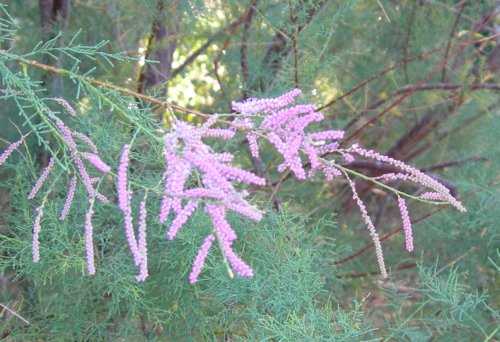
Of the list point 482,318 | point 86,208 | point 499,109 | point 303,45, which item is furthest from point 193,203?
point 499,109

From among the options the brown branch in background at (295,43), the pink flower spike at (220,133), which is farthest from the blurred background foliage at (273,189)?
the pink flower spike at (220,133)

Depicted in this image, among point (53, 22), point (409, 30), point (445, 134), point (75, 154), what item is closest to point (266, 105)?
point (75, 154)

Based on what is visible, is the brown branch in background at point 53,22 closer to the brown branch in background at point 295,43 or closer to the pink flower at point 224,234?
the brown branch in background at point 295,43

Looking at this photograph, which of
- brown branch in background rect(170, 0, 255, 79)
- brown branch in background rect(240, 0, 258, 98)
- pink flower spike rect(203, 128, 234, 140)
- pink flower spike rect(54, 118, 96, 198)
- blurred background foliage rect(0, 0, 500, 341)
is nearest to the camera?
pink flower spike rect(203, 128, 234, 140)

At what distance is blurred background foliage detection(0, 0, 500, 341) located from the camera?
1787 mm

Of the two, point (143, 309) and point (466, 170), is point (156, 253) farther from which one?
point (466, 170)

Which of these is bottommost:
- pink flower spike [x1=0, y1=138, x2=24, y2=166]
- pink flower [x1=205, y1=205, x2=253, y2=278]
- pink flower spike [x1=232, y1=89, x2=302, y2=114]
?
pink flower spike [x1=0, y1=138, x2=24, y2=166]

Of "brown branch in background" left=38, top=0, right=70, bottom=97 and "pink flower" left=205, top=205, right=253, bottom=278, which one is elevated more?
"pink flower" left=205, top=205, right=253, bottom=278

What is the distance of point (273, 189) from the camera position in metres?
2.44

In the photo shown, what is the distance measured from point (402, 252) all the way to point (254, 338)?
1.66 metres

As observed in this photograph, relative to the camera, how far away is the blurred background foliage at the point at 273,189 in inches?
70.4

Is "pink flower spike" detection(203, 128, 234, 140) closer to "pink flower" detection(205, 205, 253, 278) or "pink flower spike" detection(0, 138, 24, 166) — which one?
"pink flower" detection(205, 205, 253, 278)

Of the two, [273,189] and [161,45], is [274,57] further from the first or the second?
[273,189]

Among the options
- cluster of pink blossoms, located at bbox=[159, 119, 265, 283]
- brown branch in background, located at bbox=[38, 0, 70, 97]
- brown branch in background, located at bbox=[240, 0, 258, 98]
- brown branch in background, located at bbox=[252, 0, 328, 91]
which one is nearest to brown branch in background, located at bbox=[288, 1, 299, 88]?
brown branch in background, located at bbox=[252, 0, 328, 91]
